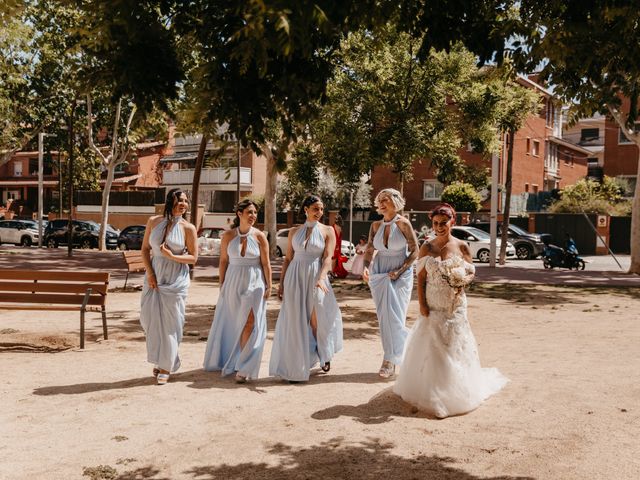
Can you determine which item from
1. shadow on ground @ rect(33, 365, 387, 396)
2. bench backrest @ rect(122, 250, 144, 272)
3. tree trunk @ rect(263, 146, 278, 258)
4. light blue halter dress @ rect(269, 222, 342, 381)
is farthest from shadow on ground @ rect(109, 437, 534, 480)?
tree trunk @ rect(263, 146, 278, 258)

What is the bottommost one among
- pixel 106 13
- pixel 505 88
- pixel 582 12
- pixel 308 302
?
pixel 308 302

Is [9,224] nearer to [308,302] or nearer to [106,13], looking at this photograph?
[308,302]

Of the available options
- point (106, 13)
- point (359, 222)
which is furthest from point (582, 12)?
point (359, 222)

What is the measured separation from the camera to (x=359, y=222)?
45781 millimetres

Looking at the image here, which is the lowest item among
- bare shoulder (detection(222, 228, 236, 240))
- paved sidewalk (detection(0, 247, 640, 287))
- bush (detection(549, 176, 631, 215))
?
paved sidewalk (detection(0, 247, 640, 287))

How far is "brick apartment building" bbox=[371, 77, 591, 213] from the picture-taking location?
46.9 metres

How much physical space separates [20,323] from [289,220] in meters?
35.9

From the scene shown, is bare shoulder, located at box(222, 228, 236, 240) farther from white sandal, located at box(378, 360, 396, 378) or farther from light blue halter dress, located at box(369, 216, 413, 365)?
white sandal, located at box(378, 360, 396, 378)

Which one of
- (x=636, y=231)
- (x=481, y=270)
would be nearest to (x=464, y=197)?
(x=481, y=270)

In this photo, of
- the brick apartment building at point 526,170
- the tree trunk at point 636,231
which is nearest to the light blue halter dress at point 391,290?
the tree trunk at point 636,231

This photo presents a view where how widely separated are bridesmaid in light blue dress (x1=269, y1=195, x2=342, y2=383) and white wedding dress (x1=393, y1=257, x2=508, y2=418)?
1437 mm

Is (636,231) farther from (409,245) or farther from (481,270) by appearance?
(409,245)

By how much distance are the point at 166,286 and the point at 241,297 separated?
0.78 meters

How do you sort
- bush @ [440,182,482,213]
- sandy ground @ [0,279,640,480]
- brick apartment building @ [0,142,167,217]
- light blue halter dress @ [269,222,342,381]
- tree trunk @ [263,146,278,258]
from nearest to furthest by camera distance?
sandy ground @ [0,279,640,480] → light blue halter dress @ [269,222,342,381] → tree trunk @ [263,146,278,258] → bush @ [440,182,482,213] → brick apartment building @ [0,142,167,217]
